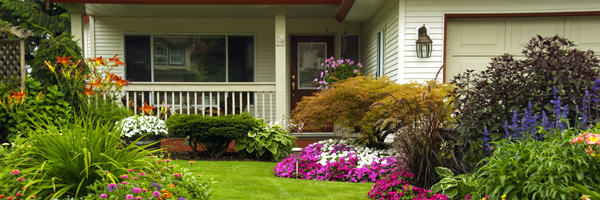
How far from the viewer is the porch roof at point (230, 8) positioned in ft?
29.4

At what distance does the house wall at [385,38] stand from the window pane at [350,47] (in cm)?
18

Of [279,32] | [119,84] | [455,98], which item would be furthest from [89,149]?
[279,32]

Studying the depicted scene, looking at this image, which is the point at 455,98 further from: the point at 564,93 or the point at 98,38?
the point at 98,38

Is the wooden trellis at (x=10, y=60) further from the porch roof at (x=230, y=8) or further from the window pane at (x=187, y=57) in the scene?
the window pane at (x=187, y=57)

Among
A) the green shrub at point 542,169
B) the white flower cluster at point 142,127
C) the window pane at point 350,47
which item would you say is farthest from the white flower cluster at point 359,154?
the window pane at point 350,47

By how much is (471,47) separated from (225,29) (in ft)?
17.1

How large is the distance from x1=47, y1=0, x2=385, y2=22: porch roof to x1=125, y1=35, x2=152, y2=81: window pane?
70 cm

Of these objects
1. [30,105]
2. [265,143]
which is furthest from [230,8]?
[30,105]

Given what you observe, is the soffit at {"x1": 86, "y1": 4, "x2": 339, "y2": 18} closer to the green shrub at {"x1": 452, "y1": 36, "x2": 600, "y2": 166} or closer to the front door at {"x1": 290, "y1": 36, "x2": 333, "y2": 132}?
the front door at {"x1": 290, "y1": 36, "x2": 333, "y2": 132}

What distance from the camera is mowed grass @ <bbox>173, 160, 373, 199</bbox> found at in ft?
16.7

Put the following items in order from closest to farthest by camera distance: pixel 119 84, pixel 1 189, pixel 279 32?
pixel 1 189, pixel 119 84, pixel 279 32

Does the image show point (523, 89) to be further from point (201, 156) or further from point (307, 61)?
point (307, 61)

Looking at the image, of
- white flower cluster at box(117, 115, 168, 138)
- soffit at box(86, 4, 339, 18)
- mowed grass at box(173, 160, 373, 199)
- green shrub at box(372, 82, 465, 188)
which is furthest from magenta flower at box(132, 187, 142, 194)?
soffit at box(86, 4, 339, 18)

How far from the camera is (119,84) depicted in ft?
25.2
